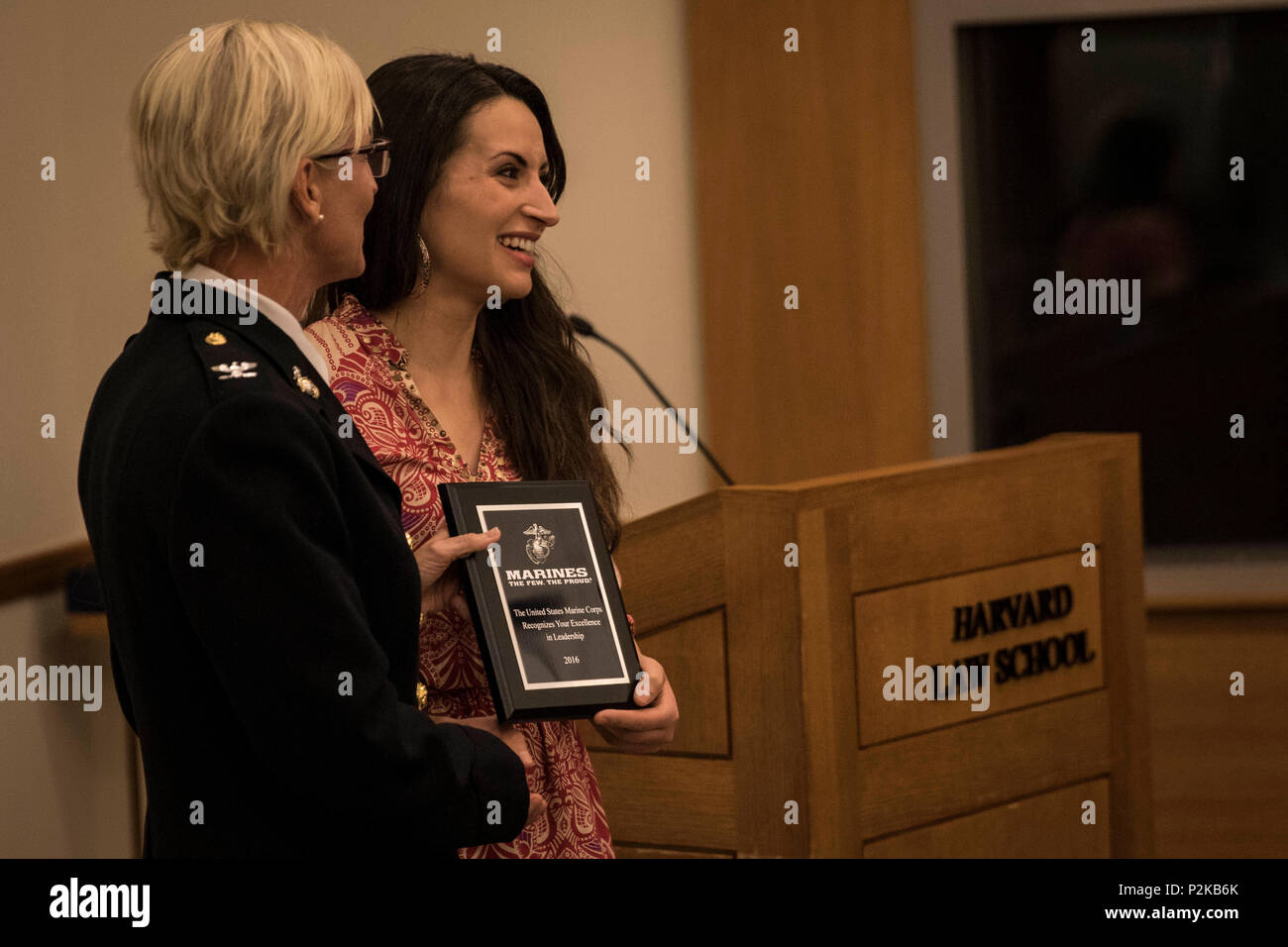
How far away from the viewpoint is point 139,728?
3.85 ft

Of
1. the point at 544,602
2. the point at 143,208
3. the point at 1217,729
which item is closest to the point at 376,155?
the point at 544,602

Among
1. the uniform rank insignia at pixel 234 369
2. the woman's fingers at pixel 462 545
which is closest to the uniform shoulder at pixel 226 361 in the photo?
the uniform rank insignia at pixel 234 369

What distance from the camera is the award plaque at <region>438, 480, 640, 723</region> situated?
4.83 feet

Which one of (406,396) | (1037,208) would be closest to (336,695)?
(406,396)

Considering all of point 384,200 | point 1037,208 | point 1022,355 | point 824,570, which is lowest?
point 824,570

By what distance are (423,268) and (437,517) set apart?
332mm

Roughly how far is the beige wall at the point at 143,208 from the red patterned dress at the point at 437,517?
1.70 metres

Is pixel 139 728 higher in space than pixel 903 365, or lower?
lower

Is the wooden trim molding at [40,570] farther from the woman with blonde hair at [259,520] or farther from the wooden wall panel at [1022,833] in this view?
the woman with blonde hair at [259,520]

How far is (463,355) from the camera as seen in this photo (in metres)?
1.79

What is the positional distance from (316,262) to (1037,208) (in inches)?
123

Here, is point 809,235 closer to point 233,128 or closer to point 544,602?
point 544,602

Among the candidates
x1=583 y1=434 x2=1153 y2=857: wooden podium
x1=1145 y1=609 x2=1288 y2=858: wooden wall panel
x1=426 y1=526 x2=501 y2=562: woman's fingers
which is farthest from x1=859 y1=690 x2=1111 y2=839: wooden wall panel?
x1=1145 y1=609 x2=1288 y2=858: wooden wall panel

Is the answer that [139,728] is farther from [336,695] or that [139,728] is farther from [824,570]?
[824,570]
